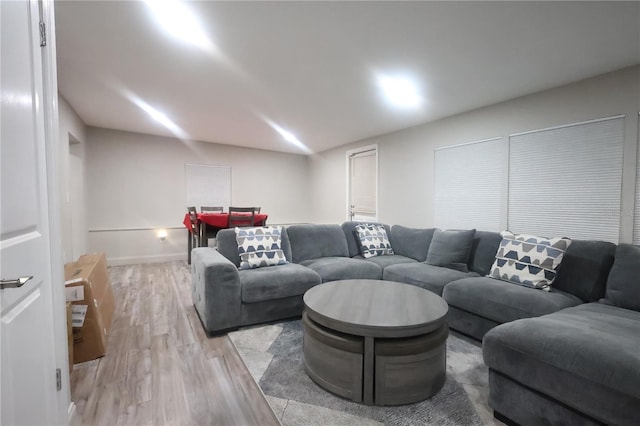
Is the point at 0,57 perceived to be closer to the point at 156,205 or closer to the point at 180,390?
the point at 180,390

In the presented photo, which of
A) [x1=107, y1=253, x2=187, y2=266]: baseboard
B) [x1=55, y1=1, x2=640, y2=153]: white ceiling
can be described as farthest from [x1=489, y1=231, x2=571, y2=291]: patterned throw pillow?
[x1=107, y1=253, x2=187, y2=266]: baseboard

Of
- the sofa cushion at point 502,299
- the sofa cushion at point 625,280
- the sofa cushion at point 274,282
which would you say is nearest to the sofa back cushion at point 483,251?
the sofa cushion at point 502,299

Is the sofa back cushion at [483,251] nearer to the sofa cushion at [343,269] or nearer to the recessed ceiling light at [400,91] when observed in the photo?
the sofa cushion at [343,269]

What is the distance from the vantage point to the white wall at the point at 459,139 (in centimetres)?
256

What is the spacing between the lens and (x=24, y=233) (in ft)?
3.49

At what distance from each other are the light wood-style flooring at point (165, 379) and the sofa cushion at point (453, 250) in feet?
7.35

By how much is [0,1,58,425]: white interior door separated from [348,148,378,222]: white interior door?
4.53 meters

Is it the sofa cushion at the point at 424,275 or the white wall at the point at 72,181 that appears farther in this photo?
the white wall at the point at 72,181

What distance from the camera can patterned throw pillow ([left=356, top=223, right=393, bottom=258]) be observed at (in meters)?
3.77

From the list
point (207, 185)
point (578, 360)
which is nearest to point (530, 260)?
point (578, 360)

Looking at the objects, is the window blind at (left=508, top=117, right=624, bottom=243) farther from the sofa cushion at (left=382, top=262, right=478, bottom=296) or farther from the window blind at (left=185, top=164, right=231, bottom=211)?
the window blind at (left=185, top=164, right=231, bottom=211)

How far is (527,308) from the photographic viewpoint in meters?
2.12

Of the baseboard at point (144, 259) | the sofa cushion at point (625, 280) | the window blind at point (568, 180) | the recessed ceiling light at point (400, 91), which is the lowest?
the baseboard at point (144, 259)

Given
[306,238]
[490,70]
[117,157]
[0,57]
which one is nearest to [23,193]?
[0,57]
